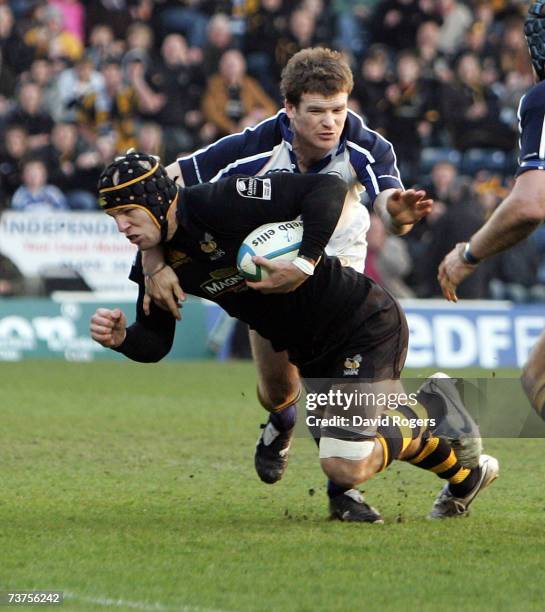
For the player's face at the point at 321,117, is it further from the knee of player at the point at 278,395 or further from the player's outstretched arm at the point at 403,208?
the knee of player at the point at 278,395

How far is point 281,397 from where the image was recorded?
25.1 ft

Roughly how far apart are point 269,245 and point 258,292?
1.16 ft

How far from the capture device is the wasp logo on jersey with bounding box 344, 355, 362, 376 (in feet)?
21.5

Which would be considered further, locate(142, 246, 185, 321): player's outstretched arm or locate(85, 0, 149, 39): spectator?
locate(85, 0, 149, 39): spectator

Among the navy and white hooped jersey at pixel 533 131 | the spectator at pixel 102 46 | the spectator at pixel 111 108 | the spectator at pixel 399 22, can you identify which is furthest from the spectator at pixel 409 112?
the navy and white hooped jersey at pixel 533 131

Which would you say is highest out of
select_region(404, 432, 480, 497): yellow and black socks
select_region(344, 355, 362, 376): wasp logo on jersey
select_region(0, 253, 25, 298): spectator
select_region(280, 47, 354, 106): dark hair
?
select_region(280, 47, 354, 106): dark hair

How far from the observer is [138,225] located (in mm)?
6035

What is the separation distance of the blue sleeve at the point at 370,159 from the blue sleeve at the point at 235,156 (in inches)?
16.6

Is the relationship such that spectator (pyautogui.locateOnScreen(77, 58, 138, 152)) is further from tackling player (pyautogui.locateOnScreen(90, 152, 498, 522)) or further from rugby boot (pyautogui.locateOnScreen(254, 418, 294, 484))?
tackling player (pyautogui.locateOnScreen(90, 152, 498, 522))

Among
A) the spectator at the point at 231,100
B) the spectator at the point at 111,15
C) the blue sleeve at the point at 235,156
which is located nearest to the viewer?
the blue sleeve at the point at 235,156

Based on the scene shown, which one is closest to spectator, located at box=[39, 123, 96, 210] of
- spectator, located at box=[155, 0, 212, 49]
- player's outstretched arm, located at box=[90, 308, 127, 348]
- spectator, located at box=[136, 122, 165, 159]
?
spectator, located at box=[136, 122, 165, 159]

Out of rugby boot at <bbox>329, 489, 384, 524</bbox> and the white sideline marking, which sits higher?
the white sideline marking

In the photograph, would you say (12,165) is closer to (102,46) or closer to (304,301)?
(102,46)

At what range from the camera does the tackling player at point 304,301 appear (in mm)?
6082
